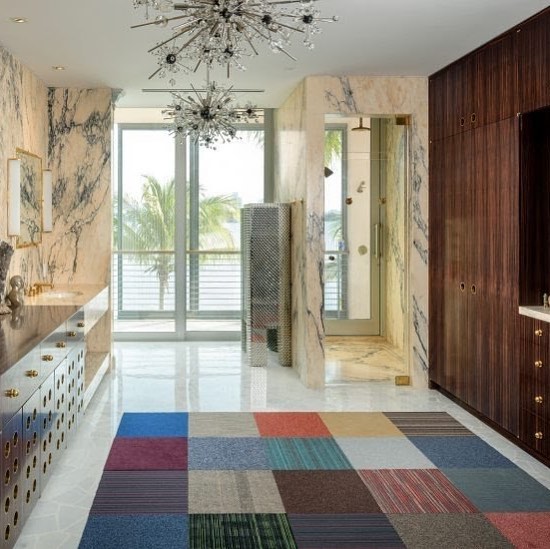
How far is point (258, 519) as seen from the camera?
361 cm

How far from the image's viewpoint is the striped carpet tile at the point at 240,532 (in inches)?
130

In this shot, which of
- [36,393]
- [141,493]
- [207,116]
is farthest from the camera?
[207,116]

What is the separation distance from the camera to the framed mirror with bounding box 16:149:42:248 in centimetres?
617

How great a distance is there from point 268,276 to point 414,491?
13.0 ft

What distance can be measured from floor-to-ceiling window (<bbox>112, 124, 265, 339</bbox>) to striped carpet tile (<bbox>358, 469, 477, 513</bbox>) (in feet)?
16.8

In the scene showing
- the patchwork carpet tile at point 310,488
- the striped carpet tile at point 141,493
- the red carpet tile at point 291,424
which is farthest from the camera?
the red carpet tile at point 291,424

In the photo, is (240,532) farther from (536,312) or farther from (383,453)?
(536,312)

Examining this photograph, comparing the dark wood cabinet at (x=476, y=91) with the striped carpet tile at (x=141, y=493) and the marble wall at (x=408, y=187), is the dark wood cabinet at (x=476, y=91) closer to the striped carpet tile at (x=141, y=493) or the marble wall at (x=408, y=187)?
the marble wall at (x=408, y=187)

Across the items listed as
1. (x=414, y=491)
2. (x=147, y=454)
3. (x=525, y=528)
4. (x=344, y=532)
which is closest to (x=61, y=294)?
(x=147, y=454)

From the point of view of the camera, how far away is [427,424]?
17.6 ft

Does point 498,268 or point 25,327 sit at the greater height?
point 498,268

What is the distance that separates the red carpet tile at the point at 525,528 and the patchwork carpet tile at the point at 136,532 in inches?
55.7

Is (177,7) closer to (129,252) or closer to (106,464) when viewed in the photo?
(106,464)

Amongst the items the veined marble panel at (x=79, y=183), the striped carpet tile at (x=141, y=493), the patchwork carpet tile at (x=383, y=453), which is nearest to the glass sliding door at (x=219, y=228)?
the veined marble panel at (x=79, y=183)
